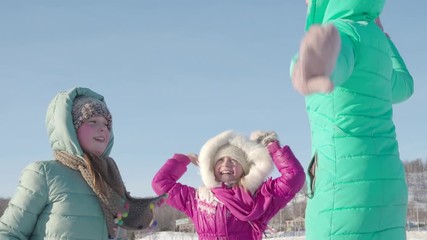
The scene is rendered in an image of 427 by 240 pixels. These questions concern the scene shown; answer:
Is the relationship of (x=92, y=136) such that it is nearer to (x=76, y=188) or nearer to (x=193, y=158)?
(x=76, y=188)

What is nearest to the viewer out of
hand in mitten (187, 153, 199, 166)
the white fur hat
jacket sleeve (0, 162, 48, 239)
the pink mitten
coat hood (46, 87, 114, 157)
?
the pink mitten

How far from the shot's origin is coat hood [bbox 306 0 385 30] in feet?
8.45

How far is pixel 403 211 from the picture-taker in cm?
242

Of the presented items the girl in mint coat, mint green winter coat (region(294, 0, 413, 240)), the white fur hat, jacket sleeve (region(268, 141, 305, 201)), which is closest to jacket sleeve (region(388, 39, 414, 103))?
mint green winter coat (region(294, 0, 413, 240))

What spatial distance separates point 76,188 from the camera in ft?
9.55

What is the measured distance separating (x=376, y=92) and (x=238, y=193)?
7.47 feet

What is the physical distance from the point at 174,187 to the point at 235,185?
0.55 m

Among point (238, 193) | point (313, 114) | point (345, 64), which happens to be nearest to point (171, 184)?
point (238, 193)

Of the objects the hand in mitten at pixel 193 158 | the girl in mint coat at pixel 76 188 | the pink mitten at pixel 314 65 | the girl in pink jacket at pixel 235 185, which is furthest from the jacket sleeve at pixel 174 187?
the pink mitten at pixel 314 65

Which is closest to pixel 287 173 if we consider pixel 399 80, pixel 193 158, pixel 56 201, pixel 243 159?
pixel 243 159

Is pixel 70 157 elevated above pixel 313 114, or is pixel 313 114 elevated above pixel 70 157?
pixel 313 114

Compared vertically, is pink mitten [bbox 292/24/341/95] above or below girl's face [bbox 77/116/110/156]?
above

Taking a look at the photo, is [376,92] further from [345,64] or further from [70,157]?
[70,157]

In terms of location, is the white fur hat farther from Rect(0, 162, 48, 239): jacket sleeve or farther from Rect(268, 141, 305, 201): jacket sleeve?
Rect(0, 162, 48, 239): jacket sleeve
